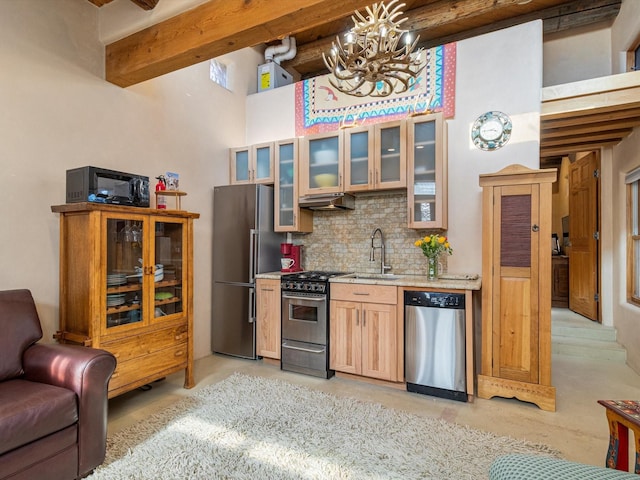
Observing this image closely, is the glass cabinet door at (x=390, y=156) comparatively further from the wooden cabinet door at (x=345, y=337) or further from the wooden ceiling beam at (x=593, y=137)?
the wooden ceiling beam at (x=593, y=137)

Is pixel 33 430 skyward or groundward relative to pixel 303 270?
groundward

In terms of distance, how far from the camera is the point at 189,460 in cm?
206

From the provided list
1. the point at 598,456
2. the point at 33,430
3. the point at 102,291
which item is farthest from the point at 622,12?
the point at 33,430

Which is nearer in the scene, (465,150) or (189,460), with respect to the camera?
(189,460)

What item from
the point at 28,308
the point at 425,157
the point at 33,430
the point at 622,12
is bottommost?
the point at 33,430

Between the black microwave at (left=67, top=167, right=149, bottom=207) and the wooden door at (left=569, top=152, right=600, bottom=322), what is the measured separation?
5.68 metres

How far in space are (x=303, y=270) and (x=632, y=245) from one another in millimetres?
3843

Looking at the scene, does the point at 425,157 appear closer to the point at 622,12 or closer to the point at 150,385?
the point at 622,12

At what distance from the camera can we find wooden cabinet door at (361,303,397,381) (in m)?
3.16

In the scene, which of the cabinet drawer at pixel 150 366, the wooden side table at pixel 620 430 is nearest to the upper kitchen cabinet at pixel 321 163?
the cabinet drawer at pixel 150 366

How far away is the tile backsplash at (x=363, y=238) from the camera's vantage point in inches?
151

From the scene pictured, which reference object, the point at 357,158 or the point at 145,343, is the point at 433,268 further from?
the point at 145,343

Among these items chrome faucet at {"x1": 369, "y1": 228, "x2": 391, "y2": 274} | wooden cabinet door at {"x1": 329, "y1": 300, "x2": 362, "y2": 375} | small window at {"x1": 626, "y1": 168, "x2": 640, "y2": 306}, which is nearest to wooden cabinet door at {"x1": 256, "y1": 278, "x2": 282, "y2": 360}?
wooden cabinet door at {"x1": 329, "y1": 300, "x2": 362, "y2": 375}

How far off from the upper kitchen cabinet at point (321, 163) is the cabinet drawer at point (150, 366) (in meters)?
2.10
